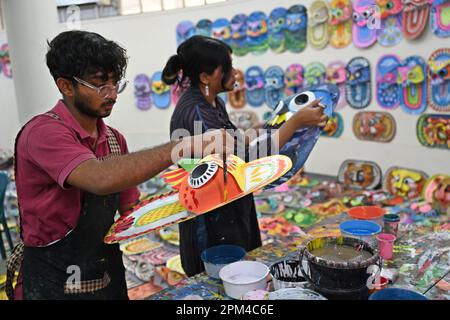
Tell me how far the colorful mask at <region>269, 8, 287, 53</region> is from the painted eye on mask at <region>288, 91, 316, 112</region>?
9.50 ft

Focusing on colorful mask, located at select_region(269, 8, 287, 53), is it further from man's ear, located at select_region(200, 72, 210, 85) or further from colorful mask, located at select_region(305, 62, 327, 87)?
man's ear, located at select_region(200, 72, 210, 85)

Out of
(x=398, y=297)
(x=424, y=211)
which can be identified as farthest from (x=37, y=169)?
(x=424, y=211)

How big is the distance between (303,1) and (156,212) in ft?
12.3

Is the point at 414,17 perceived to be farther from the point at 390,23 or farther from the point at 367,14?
the point at 367,14

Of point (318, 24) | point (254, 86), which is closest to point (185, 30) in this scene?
point (254, 86)

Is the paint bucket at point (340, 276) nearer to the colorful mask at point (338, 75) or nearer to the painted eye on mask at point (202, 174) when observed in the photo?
the painted eye on mask at point (202, 174)

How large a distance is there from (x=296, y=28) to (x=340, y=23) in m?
0.50

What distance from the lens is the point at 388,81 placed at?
402 cm

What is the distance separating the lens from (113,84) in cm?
142

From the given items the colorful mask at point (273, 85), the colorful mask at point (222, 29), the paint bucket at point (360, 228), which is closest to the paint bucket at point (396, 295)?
the paint bucket at point (360, 228)

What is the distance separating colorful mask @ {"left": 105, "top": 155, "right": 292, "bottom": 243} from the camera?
124 centimetres

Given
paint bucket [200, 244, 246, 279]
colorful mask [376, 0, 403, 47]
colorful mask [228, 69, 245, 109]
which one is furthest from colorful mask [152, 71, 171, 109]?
paint bucket [200, 244, 246, 279]

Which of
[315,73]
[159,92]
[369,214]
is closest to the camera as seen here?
[369,214]
